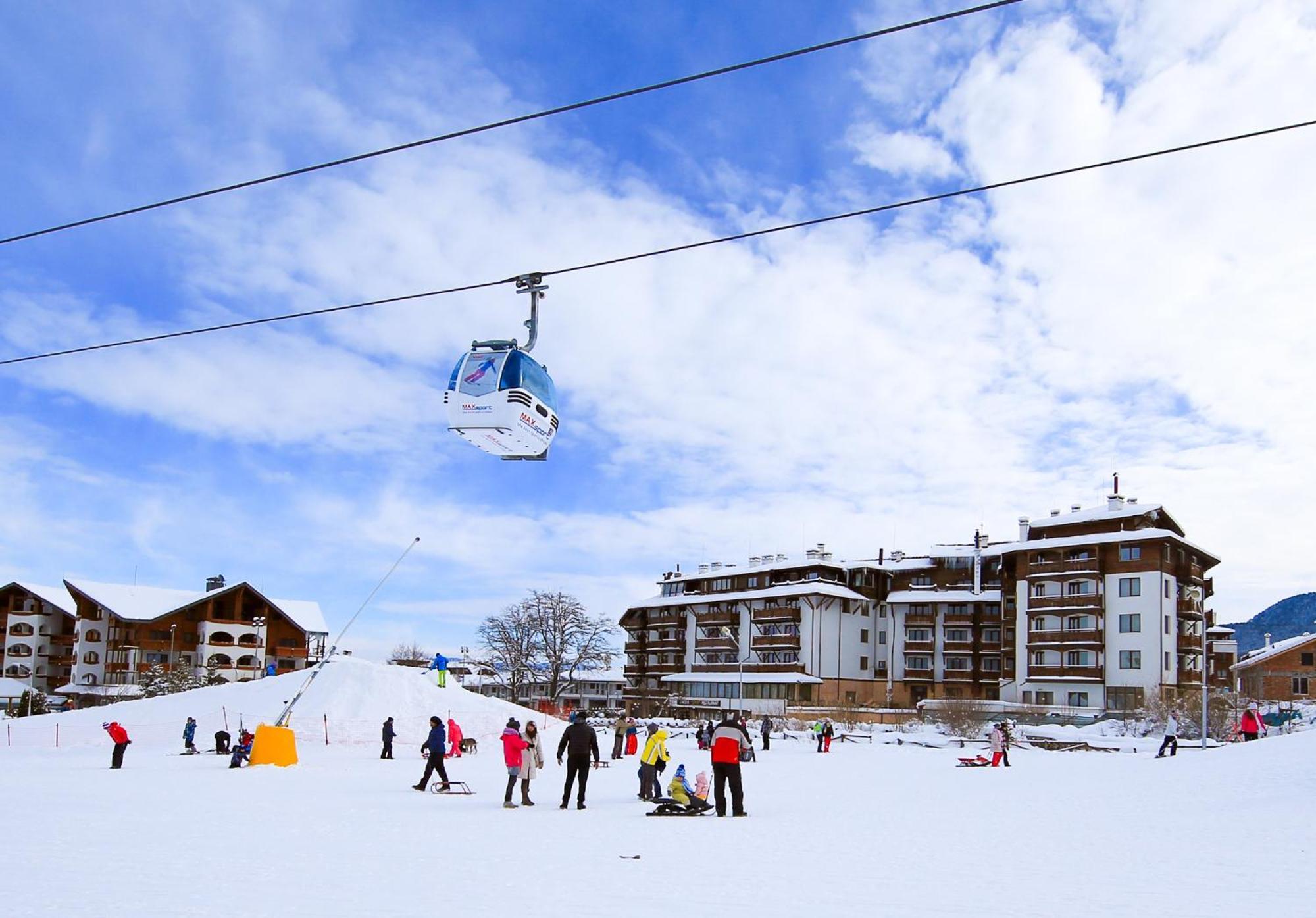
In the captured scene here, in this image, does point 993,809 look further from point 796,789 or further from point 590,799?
point 590,799

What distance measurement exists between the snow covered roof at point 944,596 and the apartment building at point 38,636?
208 ft

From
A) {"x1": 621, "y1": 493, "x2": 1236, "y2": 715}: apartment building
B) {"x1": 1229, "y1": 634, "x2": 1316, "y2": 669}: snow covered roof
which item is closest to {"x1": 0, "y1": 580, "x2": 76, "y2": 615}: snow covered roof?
{"x1": 621, "y1": 493, "x2": 1236, "y2": 715}: apartment building

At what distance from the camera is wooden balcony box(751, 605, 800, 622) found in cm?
8119

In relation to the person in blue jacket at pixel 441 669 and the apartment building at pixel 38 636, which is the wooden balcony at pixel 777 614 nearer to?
the person in blue jacket at pixel 441 669

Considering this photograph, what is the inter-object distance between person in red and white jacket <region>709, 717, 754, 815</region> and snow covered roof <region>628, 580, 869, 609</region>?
6307 cm

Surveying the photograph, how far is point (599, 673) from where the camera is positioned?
12862 centimetres

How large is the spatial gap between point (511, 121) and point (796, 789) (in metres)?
17.0

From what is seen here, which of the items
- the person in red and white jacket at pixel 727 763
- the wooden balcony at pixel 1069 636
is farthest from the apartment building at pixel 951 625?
the person in red and white jacket at pixel 727 763

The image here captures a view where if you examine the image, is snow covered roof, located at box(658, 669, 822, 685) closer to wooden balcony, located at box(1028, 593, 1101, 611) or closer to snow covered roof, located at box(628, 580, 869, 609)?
snow covered roof, located at box(628, 580, 869, 609)

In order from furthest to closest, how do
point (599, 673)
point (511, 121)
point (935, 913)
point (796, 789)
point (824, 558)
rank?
point (599, 673)
point (824, 558)
point (796, 789)
point (511, 121)
point (935, 913)

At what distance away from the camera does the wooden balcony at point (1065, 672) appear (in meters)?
66.0

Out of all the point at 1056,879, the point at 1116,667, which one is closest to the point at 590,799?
the point at 1056,879

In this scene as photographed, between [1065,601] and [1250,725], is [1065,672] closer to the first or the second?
[1065,601]

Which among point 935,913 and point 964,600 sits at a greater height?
point 964,600
